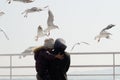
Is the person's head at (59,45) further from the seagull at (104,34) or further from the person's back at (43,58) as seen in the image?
the seagull at (104,34)

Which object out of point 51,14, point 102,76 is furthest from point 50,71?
point 102,76

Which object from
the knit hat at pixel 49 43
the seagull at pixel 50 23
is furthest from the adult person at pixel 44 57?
the seagull at pixel 50 23

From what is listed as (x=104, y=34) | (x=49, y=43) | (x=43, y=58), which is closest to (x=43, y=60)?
(x=43, y=58)

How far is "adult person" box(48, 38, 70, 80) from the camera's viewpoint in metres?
5.20

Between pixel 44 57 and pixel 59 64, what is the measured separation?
7.9 inches

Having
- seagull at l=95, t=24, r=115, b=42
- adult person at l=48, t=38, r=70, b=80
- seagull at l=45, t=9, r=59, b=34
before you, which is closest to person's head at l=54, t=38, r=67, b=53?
adult person at l=48, t=38, r=70, b=80

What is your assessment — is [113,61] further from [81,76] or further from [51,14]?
[51,14]

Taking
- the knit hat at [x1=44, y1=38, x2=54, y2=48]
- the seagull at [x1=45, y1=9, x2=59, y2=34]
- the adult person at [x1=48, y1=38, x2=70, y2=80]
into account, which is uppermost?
the knit hat at [x1=44, y1=38, x2=54, y2=48]

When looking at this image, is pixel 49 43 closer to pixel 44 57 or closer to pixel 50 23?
pixel 44 57

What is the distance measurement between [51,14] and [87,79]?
1.19 metres

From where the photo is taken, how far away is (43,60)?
5.18 m

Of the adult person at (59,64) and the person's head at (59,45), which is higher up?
the person's head at (59,45)

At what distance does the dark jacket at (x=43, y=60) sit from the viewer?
17.0 feet

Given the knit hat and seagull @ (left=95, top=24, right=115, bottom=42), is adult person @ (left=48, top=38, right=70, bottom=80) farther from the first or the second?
seagull @ (left=95, top=24, right=115, bottom=42)
